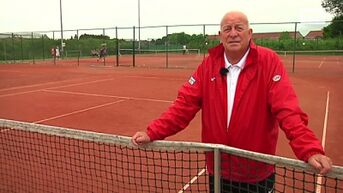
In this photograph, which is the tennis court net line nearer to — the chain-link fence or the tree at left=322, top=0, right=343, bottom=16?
the chain-link fence

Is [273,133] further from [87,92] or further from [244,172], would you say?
[87,92]

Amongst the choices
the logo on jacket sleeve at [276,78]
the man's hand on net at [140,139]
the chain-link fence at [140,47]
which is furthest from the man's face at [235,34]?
the chain-link fence at [140,47]

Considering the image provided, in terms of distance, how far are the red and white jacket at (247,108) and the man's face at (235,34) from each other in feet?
0.28

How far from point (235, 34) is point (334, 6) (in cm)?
6169

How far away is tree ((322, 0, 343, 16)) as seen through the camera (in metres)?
56.8

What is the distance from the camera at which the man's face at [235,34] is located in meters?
2.63

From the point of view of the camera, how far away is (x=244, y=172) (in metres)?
2.73

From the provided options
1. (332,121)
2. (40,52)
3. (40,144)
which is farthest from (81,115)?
(40,52)

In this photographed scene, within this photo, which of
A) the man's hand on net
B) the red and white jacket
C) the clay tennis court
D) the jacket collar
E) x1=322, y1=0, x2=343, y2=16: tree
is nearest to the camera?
the red and white jacket

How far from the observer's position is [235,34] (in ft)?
8.57

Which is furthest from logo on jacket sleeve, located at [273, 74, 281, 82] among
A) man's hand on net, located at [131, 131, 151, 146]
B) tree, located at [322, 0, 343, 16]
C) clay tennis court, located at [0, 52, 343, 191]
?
tree, located at [322, 0, 343, 16]

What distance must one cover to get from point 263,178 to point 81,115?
7.75 meters

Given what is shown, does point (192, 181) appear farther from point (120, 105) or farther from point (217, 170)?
point (120, 105)

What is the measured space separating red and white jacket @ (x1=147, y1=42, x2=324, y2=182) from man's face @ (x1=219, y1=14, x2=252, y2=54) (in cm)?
8
